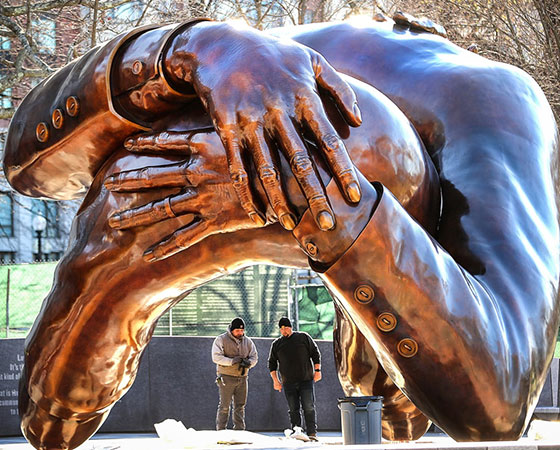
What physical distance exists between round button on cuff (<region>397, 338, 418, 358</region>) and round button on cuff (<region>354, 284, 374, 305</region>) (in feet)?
0.31

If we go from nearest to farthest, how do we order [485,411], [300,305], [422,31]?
[485,411], [422,31], [300,305]

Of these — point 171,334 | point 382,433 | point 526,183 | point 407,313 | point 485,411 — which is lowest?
point 171,334

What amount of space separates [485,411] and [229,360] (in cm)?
1147

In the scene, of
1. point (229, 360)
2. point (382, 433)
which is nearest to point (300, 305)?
point (229, 360)

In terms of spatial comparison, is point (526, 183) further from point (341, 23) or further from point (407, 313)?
point (341, 23)

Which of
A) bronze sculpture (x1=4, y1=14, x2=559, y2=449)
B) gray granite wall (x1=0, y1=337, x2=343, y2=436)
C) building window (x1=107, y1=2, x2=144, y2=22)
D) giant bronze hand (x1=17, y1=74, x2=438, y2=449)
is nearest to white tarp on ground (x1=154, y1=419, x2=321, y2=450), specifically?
giant bronze hand (x1=17, y1=74, x2=438, y2=449)

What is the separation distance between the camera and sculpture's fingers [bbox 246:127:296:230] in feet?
4.71

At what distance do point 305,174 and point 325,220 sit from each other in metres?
0.08

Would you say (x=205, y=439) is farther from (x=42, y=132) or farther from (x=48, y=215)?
(x=48, y=215)

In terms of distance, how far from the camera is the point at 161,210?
1.58 meters

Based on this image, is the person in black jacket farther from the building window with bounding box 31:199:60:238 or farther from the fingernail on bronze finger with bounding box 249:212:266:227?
the building window with bounding box 31:199:60:238

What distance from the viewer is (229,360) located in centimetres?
1286

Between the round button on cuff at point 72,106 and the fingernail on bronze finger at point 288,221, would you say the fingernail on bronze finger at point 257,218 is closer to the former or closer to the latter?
the fingernail on bronze finger at point 288,221

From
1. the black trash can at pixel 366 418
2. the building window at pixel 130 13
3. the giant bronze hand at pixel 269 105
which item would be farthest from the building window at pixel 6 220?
the giant bronze hand at pixel 269 105
